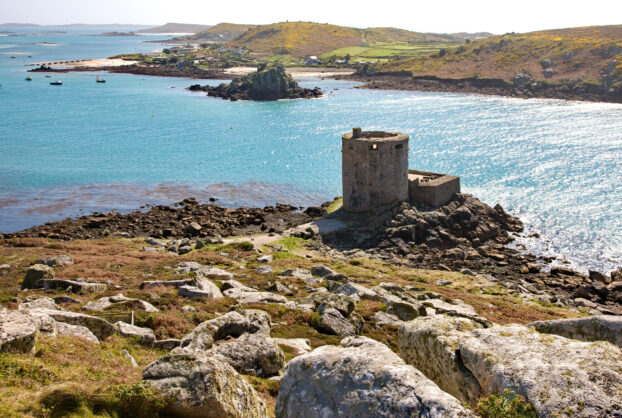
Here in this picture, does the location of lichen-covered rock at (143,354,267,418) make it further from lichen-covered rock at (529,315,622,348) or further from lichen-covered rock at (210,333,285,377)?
lichen-covered rock at (529,315,622,348)

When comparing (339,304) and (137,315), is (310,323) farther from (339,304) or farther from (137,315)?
(137,315)

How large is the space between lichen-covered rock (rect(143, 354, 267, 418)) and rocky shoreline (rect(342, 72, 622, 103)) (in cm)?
11730

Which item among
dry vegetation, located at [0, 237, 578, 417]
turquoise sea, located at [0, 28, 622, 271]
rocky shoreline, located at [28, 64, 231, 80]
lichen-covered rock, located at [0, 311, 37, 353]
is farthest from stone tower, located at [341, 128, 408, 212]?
rocky shoreline, located at [28, 64, 231, 80]

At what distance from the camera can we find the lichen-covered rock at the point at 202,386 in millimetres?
7559

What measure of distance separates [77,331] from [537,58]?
14700cm

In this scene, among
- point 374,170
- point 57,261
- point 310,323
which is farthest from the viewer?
point 374,170

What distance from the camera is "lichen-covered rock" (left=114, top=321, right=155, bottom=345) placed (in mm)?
13141

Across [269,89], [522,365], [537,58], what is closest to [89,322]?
[522,365]

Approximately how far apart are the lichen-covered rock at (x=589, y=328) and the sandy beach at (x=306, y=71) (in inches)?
6477

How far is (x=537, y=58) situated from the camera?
13875 cm

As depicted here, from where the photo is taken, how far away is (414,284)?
28.5 m

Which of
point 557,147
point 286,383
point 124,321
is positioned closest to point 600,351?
point 286,383

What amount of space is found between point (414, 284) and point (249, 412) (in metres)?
21.4

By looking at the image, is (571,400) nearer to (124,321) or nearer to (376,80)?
(124,321)
